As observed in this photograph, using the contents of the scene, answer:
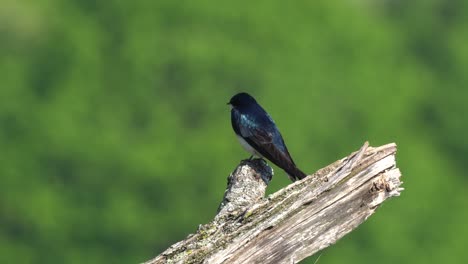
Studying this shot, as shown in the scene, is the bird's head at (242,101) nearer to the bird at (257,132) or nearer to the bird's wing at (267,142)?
the bird at (257,132)

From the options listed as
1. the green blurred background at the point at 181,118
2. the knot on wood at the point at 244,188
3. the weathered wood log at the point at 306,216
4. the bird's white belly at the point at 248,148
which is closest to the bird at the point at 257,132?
the bird's white belly at the point at 248,148

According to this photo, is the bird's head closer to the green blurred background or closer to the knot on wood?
the knot on wood

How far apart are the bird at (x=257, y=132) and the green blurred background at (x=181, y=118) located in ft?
56.1

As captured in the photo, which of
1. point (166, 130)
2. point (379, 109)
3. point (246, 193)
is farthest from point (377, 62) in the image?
point (246, 193)

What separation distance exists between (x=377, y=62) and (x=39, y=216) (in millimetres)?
10081

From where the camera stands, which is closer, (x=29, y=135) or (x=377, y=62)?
(x=29, y=135)

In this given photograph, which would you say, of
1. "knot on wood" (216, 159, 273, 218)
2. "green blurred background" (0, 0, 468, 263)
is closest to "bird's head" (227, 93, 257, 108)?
"knot on wood" (216, 159, 273, 218)

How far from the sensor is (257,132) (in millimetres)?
11469

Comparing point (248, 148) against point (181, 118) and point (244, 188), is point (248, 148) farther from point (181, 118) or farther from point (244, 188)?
point (181, 118)

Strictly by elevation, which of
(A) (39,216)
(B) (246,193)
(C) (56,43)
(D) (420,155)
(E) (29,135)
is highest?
(C) (56,43)

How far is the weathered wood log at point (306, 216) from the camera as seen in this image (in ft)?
23.0

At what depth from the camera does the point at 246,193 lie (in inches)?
316

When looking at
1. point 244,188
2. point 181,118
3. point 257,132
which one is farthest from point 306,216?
point 181,118

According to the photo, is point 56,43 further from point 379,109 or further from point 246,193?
point 246,193
